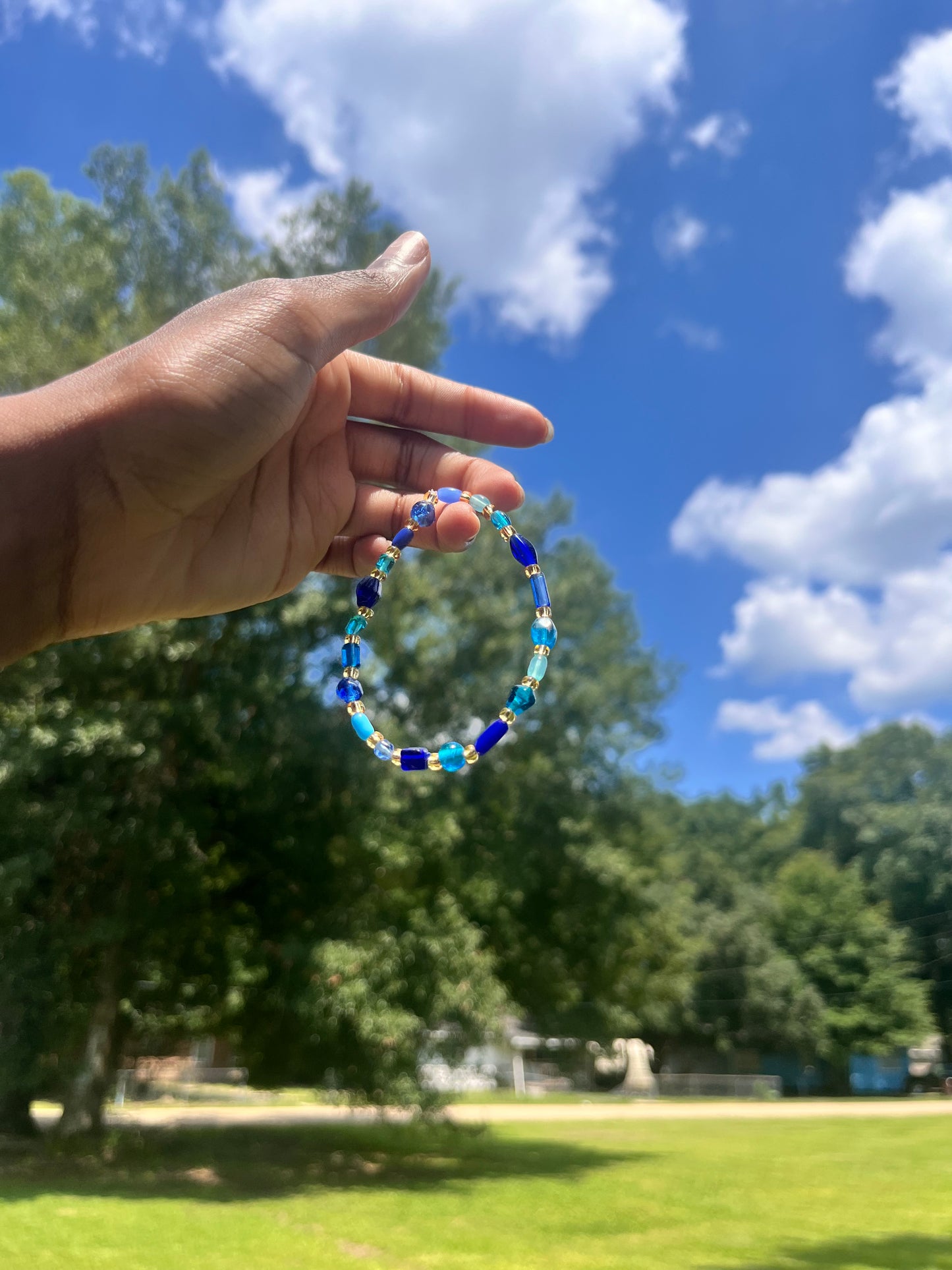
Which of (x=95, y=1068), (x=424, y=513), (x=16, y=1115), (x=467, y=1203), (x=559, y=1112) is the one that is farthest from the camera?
(x=559, y=1112)

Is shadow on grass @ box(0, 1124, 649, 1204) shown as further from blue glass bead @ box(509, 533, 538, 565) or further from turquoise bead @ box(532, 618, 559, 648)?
blue glass bead @ box(509, 533, 538, 565)

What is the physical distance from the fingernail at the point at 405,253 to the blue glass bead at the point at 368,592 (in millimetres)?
746

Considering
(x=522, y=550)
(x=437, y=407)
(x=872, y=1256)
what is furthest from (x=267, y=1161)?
(x=437, y=407)

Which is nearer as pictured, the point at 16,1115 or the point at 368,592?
the point at 368,592

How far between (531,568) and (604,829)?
12823mm

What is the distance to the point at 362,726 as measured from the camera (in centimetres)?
234

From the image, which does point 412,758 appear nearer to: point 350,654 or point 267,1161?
point 350,654

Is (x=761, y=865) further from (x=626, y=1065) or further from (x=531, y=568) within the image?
(x=531, y=568)

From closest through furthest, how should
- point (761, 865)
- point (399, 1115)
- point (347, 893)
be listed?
point (347, 893) < point (399, 1115) < point (761, 865)

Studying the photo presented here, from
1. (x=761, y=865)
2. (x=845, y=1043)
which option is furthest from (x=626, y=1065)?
(x=761, y=865)

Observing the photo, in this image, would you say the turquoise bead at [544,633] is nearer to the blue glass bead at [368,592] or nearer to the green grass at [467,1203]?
the blue glass bead at [368,592]

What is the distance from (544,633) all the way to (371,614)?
46 cm

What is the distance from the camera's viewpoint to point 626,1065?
107 feet

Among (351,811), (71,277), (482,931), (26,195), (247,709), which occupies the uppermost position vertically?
(26,195)
